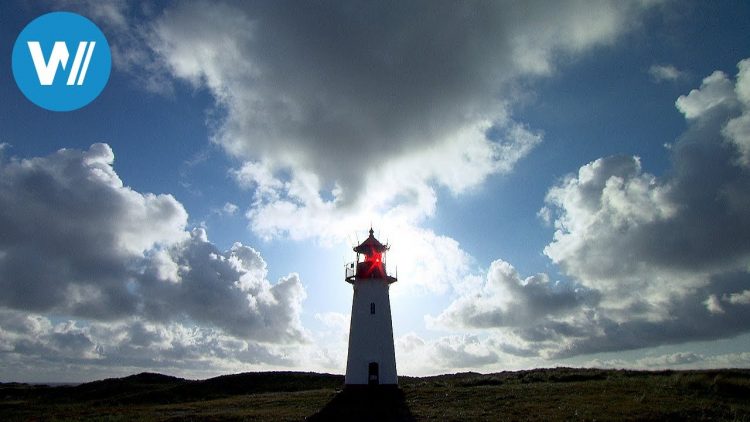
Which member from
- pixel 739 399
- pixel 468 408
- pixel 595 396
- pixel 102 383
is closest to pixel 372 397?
pixel 468 408

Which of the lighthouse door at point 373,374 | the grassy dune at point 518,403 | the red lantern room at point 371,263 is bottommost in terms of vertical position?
the grassy dune at point 518,403

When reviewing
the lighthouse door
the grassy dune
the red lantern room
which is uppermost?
Result: the red lantern room

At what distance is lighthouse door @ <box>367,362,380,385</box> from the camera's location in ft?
123

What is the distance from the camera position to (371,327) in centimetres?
3869

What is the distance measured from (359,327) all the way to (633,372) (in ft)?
79.2

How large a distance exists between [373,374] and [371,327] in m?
3.61

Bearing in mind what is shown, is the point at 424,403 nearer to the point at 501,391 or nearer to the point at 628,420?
the point at 501,391

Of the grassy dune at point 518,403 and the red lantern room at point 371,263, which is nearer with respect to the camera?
the grassy dune at point 518,403

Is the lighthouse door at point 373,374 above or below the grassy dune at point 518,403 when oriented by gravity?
above

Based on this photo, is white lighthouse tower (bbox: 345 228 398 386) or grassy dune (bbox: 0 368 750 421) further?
white lighthouse tower (bbox: 345 228 398 386)

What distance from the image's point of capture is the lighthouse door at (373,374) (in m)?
37.4

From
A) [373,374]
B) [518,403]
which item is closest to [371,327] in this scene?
[373,374]

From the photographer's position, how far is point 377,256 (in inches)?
1629

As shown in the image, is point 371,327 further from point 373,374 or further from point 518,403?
point 518,403
